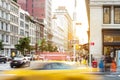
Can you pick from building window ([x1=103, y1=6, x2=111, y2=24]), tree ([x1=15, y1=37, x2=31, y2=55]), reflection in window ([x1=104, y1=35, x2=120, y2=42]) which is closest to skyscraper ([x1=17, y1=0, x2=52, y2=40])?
tree ([x1=15, y1=37, x2=31, y2=55])

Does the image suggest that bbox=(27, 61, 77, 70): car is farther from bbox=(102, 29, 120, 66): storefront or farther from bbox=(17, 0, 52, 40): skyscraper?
bbox=(17, 0, 52, 40): skyscraper

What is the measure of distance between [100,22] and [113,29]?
1.66 meters

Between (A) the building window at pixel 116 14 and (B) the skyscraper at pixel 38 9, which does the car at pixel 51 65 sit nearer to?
(A) the building window at pixel 116 14

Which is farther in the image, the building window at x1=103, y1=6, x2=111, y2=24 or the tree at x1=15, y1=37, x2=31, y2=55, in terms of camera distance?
the tree at x1=15, y1=37, x2=31, y2=55

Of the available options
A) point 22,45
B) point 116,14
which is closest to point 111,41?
point 116,14

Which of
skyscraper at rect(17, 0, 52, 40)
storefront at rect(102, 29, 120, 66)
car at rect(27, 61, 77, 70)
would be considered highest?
skyscraper at rect(17, 0, 52, 40)

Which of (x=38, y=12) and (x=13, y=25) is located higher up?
(x=38, y=12)

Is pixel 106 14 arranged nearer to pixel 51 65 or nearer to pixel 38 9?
pixel 51 65

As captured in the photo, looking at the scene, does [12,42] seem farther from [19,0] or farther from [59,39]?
[59,39]

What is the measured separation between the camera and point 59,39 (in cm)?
19975

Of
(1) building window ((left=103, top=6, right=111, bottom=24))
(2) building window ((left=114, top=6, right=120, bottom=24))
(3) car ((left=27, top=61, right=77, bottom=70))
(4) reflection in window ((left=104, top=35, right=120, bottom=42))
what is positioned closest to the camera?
(3) car ((left=27, top=61, right=77, bottom=70))

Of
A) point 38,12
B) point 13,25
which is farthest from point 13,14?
point 38,12

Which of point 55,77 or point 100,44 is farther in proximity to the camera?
point 100,44

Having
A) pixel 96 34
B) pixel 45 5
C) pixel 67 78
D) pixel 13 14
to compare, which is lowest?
pixel 67 78
